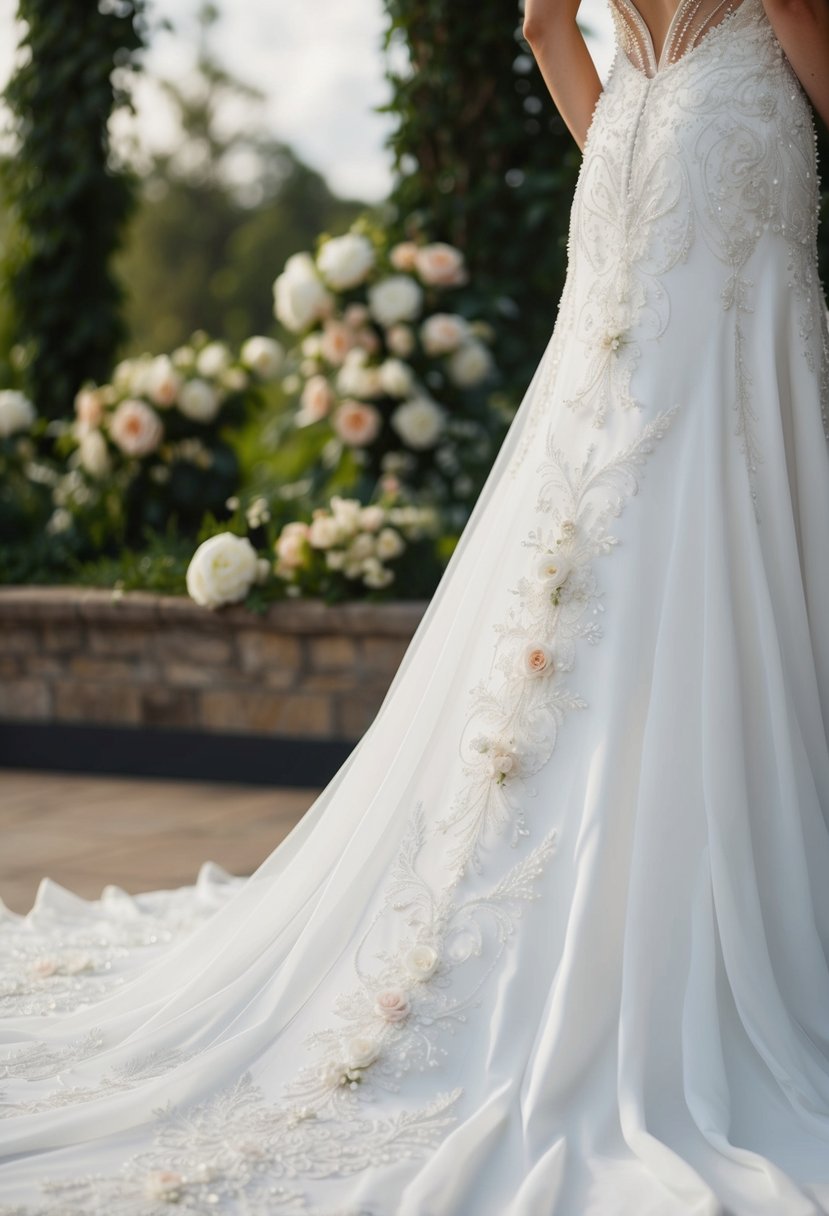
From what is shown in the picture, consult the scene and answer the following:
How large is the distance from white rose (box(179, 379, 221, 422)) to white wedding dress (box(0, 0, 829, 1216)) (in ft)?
11.9

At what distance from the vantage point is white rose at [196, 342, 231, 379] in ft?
20.6

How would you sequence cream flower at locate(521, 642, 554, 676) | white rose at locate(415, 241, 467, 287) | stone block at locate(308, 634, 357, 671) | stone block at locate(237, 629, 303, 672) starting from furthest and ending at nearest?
white rose at locate(415, 241, 467, 287) → stone block at locate(237, 629, 303, 672) → stone block at locate(308, 634, 357, 671) → cream flower at locate(521, 642, 554, 676)

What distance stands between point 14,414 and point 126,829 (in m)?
2.72

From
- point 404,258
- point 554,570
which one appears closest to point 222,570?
point 404,258

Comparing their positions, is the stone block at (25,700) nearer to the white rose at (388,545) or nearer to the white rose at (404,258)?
the white rose at (388,545)

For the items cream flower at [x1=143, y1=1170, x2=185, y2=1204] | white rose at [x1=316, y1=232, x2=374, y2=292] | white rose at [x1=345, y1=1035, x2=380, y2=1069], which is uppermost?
white rose at [x1=316, y1=232, x2=374, y2=292]

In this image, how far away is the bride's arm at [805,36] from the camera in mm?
2471

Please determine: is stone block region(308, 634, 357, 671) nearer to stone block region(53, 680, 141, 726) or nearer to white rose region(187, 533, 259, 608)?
white rose region(187, 533, 259, 608)

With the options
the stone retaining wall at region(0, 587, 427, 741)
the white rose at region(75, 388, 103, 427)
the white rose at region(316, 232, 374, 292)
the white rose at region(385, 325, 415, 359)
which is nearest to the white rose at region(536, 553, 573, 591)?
the stone retaining wall at region(0, 587, 427, 741)

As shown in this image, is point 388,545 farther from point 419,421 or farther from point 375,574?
point 419,421

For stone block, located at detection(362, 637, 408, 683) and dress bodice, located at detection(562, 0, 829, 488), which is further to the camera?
stone block, located at detection(362, 637, 408, 683)

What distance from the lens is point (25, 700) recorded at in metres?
5.99

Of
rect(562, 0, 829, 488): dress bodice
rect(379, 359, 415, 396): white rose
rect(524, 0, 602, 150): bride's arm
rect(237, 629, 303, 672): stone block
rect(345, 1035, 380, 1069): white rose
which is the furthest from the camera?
rect(379, 359, 415, 396): white rose

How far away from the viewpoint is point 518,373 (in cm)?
603
